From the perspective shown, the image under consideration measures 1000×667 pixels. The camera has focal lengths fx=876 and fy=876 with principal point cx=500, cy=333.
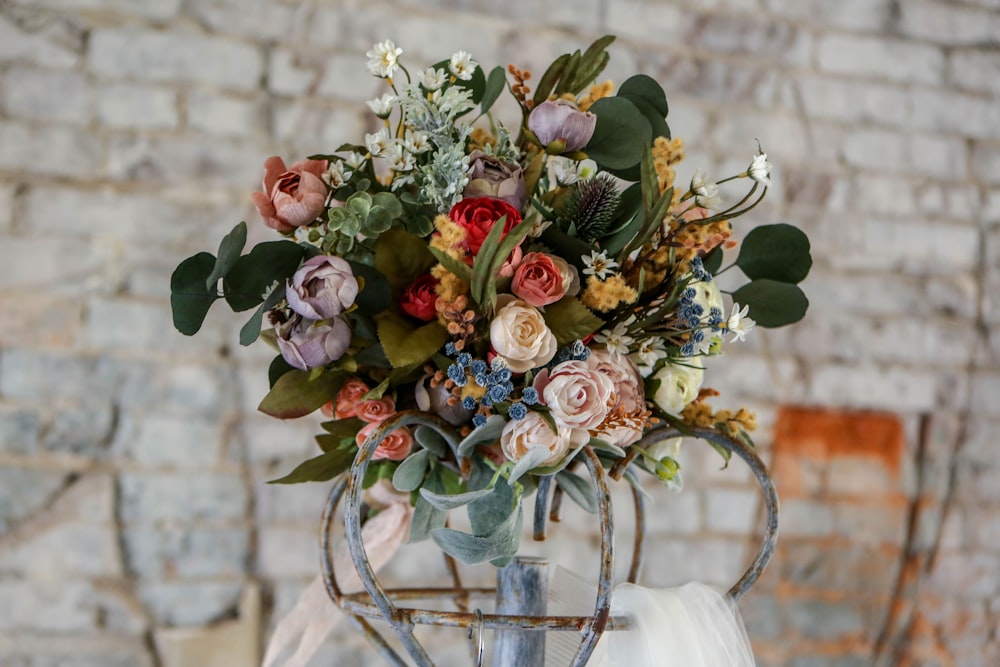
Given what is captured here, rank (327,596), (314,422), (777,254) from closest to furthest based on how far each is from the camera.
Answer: (777,254) → (327,596) → (314,422)

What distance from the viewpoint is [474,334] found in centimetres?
79

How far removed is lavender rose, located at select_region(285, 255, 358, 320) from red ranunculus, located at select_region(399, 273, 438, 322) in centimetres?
6

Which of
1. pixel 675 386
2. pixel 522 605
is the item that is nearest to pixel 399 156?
pixel 675 386

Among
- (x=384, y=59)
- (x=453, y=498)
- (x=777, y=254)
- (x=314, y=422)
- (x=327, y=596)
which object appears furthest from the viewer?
(x=314, y=422)

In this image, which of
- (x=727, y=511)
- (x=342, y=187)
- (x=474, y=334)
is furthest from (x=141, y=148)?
(x=727, y=511)

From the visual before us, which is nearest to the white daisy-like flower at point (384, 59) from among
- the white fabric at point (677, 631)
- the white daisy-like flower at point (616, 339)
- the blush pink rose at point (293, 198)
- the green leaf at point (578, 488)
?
the blush pink rose at point (293, 198)

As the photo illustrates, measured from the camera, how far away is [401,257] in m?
0.81

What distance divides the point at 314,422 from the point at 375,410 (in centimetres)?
82

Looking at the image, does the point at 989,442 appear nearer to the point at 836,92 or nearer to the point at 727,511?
the point at 727,511

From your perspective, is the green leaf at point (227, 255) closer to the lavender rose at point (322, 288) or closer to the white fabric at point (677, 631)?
the lavender rose at point (322, 288)

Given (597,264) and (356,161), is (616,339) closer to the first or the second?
(597,264)

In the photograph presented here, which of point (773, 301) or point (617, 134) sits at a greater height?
point (617, 134)

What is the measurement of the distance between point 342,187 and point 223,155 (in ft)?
2.76

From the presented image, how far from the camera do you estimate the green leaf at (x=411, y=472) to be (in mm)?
814
